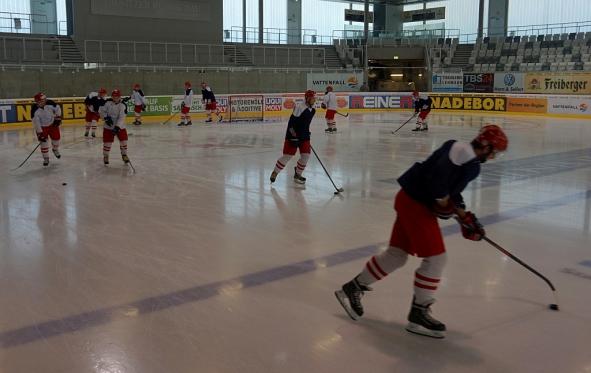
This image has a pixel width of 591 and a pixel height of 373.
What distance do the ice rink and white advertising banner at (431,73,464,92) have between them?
71.3 ft

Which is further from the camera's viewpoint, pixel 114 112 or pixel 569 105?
pixel 569 105

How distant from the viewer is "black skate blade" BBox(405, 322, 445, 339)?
4145 millimetres

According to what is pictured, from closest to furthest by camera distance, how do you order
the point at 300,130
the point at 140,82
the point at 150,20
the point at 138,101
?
the point at 300,130 < the point at 138,101 < the point at 140,82 < the point at 150,20

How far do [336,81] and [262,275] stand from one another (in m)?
28.8

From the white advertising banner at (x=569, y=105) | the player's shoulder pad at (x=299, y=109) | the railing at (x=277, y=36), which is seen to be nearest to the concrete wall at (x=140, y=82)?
the railing at (x=277, y=36)

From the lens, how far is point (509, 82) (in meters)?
31.1

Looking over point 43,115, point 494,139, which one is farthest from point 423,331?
point 43,115

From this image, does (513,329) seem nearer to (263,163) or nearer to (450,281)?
(450,281)

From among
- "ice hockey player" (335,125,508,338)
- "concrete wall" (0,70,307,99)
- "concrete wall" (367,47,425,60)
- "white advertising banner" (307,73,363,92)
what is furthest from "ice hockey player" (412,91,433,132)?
"concrete wall" (367,47,425,60)

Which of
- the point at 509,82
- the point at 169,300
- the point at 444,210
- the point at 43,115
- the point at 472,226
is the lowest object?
the point at 169,300

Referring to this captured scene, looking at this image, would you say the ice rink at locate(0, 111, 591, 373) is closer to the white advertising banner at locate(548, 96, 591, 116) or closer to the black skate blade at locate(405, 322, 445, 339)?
the black skate blade at locate(405, 322, 445, 339)

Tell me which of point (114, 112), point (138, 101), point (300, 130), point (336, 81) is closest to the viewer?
point (300, 130)

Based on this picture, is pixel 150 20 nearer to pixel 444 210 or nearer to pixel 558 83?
pixel 558 83

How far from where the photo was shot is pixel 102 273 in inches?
218
